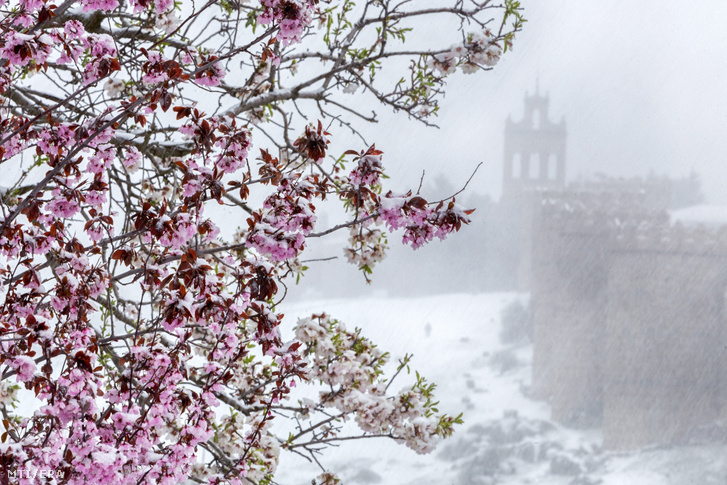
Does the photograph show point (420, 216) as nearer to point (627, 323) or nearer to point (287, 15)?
point (287, 15)

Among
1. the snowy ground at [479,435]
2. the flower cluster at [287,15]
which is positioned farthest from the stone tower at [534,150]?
the flower cluster at [287,15]

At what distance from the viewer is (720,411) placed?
2577 cm

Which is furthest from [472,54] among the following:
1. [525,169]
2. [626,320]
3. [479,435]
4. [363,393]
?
[525,169]

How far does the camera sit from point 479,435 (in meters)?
31.5

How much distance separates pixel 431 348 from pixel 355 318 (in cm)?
475

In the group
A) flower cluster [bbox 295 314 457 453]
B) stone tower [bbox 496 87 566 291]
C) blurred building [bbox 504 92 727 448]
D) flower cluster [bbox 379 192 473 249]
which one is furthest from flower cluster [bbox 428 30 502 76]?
stone tower [bbox 496 87 566 291]

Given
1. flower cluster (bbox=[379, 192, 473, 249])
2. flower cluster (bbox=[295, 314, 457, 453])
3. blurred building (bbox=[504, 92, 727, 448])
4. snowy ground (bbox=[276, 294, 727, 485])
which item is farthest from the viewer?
snowy ground (bbox=[276, 294, 727, 485])

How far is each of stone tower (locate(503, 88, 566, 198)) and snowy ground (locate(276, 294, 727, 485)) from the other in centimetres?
750

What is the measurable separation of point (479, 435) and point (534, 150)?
59.0 ft

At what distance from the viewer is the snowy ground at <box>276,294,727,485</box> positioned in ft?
86.9

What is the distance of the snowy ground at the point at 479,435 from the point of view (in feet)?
86.9

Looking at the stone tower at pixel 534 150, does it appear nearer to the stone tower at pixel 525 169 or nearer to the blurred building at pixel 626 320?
the stone tower at pixel 525 169

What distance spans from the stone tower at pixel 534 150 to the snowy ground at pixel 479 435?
24.6 ft

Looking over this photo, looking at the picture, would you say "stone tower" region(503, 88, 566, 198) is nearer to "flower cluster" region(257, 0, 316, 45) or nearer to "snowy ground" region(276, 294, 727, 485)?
"snowy ground" region(276, 294, 727, 485)
